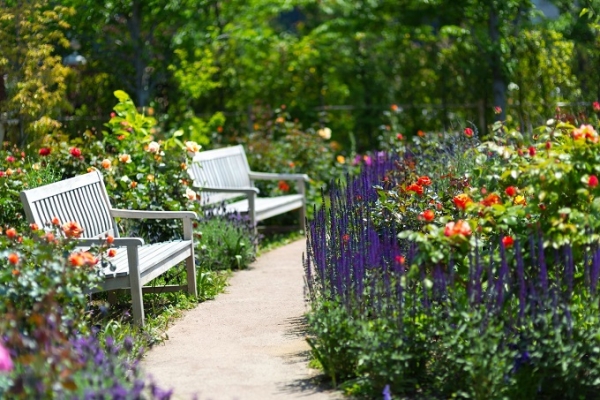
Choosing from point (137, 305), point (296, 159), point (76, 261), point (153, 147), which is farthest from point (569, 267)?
point (296, 159)

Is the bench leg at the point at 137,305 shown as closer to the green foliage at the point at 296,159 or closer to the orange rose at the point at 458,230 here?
the orange rose at the point at 458,230

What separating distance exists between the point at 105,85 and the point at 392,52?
4685mm

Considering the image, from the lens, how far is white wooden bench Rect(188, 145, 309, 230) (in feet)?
28.9

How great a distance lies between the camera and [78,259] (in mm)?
4387

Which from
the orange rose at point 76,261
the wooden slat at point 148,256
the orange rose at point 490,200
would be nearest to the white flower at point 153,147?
the wooden slat at point 148,256

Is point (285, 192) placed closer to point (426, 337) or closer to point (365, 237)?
point (365, 237)

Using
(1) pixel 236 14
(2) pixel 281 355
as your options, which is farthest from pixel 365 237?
(1) pixel 236 14

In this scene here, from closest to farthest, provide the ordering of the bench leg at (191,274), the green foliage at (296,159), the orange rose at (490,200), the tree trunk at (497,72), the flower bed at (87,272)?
the flower bed at (87,272), the orange rose at (490,200), the bench leg at (191,274), the green foliage at (296,159), the tree trunk at (497,72)

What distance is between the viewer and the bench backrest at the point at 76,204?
223 inches

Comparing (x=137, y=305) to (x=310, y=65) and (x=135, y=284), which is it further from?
(x=310, y=65)

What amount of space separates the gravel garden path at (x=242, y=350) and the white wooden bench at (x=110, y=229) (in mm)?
361

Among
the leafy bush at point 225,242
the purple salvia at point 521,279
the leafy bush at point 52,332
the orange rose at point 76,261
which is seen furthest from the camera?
the leafy bush at point 225,242

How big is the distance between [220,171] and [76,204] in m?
3.37

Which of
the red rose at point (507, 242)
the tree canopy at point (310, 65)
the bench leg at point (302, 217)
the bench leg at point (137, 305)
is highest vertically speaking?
the tree canopy at point (310, 65)
